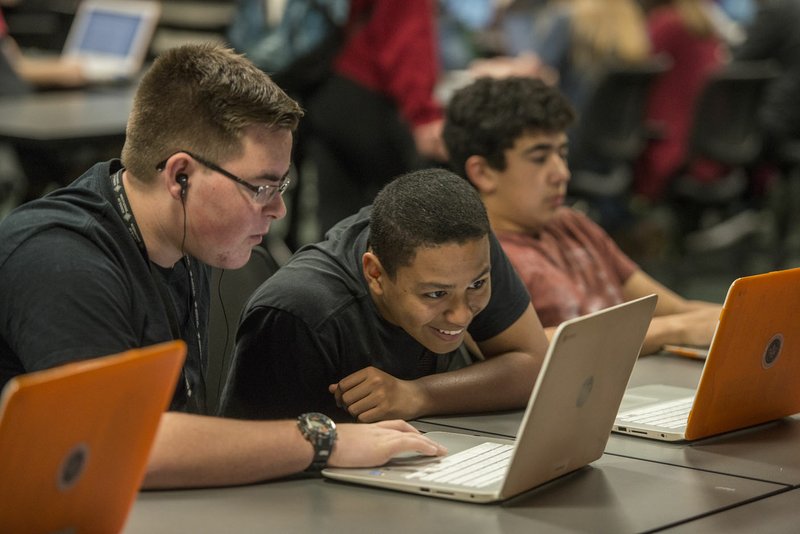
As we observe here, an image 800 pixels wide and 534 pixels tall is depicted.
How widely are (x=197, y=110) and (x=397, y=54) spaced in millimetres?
2438

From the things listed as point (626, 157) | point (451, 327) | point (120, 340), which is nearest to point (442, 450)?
point (451, 327)

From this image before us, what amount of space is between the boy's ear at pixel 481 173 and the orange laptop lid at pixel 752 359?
94cm

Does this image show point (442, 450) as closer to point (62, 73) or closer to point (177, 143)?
point (177, 143)

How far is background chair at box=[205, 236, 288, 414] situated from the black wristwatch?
2.03 ft

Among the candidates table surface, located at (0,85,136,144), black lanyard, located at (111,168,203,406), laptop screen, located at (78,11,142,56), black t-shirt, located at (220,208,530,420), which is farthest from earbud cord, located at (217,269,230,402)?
laptop screen, located at (78,11,142,56)

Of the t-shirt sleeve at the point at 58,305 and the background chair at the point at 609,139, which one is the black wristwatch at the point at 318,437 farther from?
the background chair at the point at 609,139

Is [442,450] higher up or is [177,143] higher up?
[177,143]

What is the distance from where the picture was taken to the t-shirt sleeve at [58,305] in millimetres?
1619

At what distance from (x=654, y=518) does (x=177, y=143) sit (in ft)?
2.87

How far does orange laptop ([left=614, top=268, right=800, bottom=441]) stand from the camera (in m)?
1.97

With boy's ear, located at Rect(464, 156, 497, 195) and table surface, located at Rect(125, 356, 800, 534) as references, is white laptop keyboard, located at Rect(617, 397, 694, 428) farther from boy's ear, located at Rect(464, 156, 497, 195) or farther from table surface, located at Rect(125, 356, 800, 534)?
boy's ear, located at Rect(464, 156, 497, 195)

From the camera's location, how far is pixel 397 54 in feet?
13.9

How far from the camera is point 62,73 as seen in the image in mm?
5617

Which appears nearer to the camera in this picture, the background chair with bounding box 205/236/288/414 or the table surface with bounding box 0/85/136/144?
the background chair with bounding box 205/236/288/414
